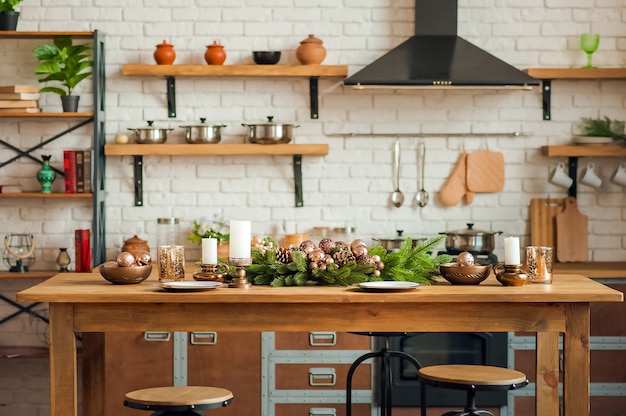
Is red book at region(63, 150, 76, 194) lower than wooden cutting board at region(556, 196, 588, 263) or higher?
higher

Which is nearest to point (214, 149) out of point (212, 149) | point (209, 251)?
point (212, 149)

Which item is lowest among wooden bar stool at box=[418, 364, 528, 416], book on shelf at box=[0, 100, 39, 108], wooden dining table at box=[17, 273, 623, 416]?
wooden bar stool at box=[418, 364, 528, 416]

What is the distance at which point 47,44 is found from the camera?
5512mm

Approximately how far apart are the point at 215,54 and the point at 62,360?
2.53 metres

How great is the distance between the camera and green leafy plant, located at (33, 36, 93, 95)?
210 inches

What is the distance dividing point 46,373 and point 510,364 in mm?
2682

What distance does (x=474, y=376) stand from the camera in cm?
347

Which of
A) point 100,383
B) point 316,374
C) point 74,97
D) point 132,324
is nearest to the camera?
point 132,324

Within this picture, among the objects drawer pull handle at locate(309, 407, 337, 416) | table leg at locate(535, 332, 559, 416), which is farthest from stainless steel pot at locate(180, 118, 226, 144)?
table leg at locate(535, 332, 559, 416)

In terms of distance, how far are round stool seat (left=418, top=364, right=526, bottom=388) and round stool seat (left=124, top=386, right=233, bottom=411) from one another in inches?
30.5

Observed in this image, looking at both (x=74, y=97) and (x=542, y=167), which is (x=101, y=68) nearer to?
(x=74, y=97)

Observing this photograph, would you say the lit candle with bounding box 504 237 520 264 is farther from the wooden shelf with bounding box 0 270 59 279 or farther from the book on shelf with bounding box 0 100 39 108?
the book on shelf with bounding box 0 100 39 108

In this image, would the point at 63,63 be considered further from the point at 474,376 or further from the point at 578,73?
the point at 474,376

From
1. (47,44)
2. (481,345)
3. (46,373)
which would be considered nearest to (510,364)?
(481,345)
